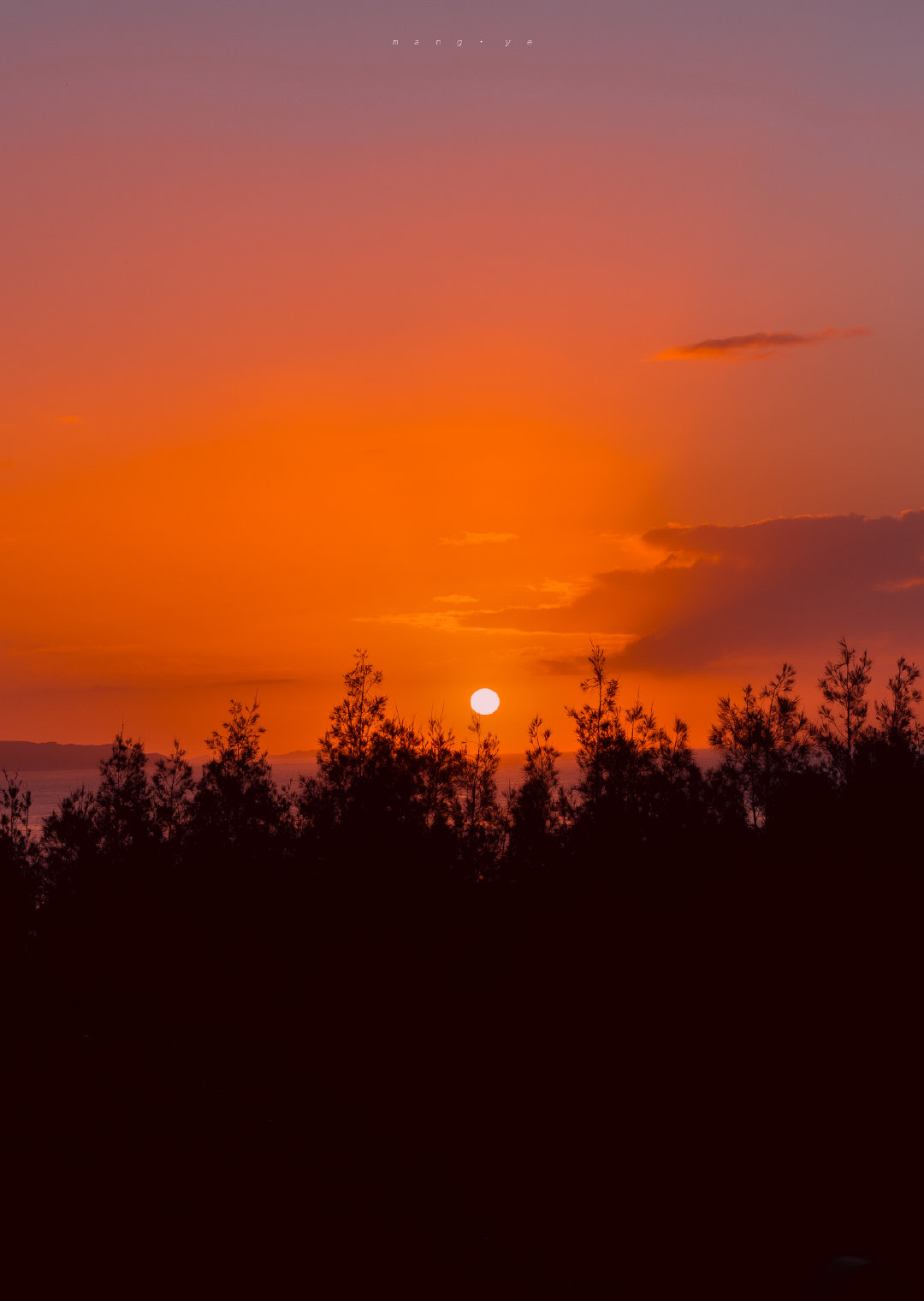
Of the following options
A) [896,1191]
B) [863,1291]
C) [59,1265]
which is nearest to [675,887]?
[896,1191]

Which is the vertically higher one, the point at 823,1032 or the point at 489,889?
the point at 489,889

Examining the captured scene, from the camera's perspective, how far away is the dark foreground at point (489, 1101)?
1487 cm

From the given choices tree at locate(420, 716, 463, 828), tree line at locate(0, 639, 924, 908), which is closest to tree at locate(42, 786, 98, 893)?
tree line at locate(0, 639, 924, 908)

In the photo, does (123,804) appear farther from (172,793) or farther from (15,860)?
(15,860)

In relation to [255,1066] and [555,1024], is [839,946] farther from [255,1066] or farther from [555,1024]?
[255,1066]

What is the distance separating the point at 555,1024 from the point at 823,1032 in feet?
23.2

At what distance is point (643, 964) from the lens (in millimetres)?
27703

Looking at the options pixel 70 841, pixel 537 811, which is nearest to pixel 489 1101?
pixel 537 811

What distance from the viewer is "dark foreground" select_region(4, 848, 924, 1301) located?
14.9 m

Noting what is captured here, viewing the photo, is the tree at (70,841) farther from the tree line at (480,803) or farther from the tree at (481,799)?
the tree at (481,799)

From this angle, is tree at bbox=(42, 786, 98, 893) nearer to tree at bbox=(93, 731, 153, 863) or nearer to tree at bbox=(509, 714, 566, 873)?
tree at bbox=(93, 731, 153, 863)

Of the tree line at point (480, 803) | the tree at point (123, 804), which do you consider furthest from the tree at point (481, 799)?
the tree at point (123, 804)

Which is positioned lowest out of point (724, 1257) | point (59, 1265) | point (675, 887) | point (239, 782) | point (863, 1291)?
point (724, 1257)

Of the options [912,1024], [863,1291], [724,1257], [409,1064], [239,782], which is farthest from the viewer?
[239,782]
